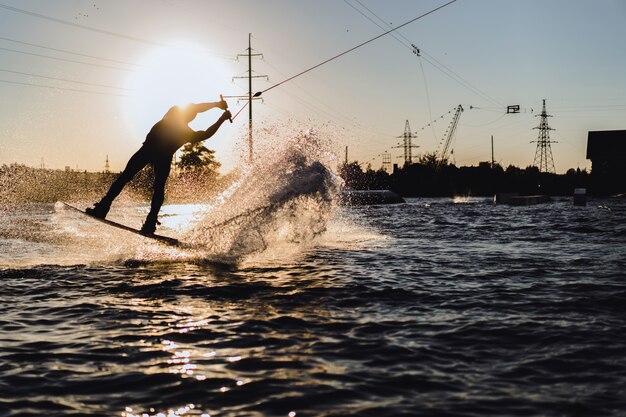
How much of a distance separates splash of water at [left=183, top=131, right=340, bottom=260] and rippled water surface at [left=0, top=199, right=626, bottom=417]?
141cm

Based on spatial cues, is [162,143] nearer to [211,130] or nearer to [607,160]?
[211,130]

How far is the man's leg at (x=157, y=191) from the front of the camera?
477 inches

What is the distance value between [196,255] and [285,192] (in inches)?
96.6

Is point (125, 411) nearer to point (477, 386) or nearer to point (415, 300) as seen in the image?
point (477, 386)

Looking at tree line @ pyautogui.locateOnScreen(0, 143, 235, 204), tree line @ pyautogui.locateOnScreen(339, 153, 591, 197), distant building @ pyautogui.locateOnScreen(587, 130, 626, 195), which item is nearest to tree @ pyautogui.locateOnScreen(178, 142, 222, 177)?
tree line @ pyautogui.locateOnScreen(0, 143, 235, 204)

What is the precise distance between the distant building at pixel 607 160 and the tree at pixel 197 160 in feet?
283

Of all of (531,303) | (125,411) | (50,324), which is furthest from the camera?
(531,303)

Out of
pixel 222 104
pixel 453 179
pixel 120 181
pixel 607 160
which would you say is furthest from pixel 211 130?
pixel 453 179

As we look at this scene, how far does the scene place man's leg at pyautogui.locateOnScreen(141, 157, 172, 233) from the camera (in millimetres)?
12125

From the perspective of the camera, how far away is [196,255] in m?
12.6

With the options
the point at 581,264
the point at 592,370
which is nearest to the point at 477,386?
the point at 592,370

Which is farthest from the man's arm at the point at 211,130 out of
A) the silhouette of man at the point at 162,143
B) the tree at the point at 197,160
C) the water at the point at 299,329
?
the tree at the point at 197,160

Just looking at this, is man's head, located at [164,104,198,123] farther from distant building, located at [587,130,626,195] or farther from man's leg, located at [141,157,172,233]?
distant building, located at [587,130,626,195]

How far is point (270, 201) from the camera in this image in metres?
12.8
